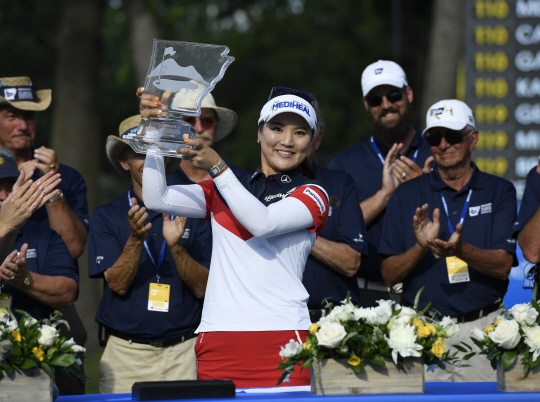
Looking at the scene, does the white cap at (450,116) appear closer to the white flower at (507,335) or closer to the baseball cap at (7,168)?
the white flower at (507,335)

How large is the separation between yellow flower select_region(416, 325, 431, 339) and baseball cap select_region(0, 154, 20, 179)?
281 cm

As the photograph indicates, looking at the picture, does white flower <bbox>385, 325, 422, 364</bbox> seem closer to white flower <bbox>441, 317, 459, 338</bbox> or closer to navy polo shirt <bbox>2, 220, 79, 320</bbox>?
white flower <bbox>441, 317, 459, 338</bbox>

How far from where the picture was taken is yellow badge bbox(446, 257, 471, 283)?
515 centimetres

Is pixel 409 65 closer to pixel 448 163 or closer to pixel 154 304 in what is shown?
pixel 448 163

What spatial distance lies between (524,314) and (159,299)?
→ 2.33 meters

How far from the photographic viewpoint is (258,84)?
29.6m

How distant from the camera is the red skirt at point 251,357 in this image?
3.62 meters

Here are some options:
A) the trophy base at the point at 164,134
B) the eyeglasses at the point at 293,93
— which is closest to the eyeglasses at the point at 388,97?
the eyeglasses at the point at 293,93

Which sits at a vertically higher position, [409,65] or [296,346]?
[409,65]

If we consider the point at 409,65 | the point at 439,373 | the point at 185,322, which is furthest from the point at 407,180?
the point at 409,65

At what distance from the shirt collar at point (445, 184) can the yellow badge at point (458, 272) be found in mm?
529

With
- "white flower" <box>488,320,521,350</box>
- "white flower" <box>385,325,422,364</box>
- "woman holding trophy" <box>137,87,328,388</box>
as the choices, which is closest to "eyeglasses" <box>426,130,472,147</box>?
"woman holding trophy" <box>137,87,328,388</box>

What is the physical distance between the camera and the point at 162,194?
3.59 m

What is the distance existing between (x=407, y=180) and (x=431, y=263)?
2.20 ft
